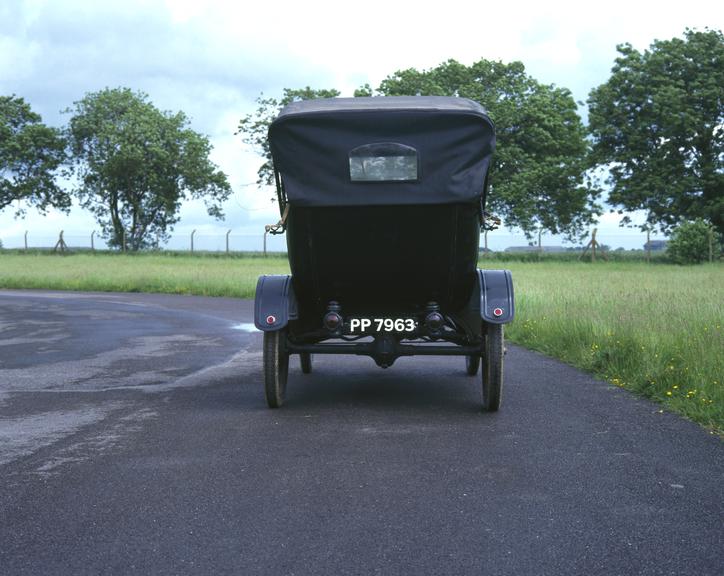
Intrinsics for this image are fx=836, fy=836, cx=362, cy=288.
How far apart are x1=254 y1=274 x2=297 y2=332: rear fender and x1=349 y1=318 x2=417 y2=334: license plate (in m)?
0.54

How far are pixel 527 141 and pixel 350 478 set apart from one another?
45.6 m

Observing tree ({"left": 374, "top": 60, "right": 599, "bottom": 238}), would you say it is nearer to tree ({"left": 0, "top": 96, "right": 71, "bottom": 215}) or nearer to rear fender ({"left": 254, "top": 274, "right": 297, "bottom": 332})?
tree ({"left": 0, "top": 96, "right": 71, "bottom": 215})

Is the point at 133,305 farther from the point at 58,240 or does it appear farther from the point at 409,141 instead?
the point at 58,240

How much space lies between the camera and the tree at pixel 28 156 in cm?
5906

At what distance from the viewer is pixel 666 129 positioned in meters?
40.7

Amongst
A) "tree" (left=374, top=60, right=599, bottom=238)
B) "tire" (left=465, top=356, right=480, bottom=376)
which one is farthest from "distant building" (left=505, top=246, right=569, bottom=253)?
"tire" (left=465, top=356, right=480, bottom=376)

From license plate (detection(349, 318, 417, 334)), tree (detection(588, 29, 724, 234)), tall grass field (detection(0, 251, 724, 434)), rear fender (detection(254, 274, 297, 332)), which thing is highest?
tree (detection(588, 29, 724, 234))

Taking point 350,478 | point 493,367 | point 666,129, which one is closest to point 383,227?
point 493,367

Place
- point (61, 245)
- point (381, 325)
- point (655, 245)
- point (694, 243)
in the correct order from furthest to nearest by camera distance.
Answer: point (61, 245), point (655, 245), point (694, 243), point (381, 325)

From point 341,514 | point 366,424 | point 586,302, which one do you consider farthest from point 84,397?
point 586,302

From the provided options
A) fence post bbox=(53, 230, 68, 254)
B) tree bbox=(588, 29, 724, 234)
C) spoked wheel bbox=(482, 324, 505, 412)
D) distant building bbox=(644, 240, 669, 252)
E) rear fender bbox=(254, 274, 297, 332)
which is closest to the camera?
spoked wheel bbox=(482, 324, 505, 412)

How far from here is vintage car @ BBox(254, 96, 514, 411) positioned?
21.8 feet

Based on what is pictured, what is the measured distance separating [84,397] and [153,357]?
3.14m

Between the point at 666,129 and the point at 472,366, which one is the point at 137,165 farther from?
the point at 472,366
